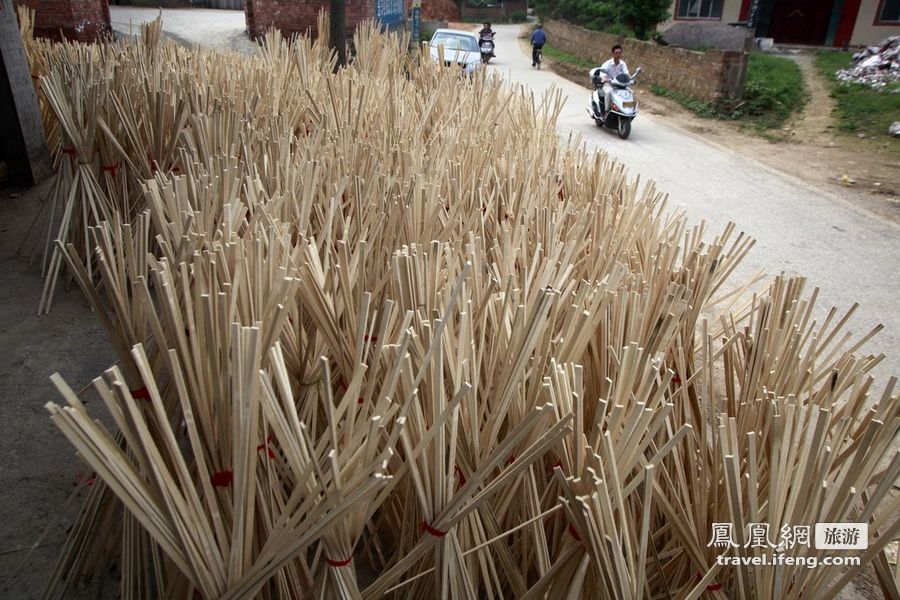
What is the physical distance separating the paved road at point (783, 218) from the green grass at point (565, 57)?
687 centimetres

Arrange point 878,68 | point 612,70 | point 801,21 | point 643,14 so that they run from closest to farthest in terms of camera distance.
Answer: point 612,70 < point 878,68 < point 643,14 < point 801,21

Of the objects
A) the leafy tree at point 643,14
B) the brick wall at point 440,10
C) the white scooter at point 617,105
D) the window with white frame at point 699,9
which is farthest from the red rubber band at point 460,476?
the brick wall at point 440,10

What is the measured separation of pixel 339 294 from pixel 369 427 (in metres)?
0.41

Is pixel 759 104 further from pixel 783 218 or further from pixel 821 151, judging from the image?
pixel 783 218

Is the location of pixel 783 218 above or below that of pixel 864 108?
below

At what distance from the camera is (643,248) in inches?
60.2

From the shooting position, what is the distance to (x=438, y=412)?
837 millimetres

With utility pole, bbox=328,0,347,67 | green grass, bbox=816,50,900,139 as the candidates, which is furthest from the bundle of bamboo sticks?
green grass, bbox=816,50,900,139

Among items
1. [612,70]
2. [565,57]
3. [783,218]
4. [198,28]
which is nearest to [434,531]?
[783,218]

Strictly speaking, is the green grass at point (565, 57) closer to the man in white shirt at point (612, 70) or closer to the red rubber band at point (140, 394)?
the man in white shirt at point (612, 70)

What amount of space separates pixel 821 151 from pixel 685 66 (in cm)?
328

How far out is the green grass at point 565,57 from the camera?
14.2 m

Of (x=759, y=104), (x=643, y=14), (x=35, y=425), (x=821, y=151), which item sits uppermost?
(x=643, y=14)

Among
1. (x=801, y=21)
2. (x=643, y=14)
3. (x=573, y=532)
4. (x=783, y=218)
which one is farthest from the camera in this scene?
(x=801, y=21)
